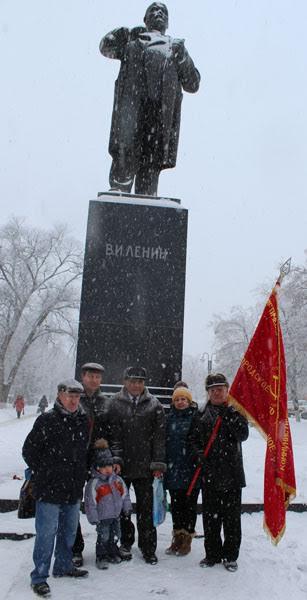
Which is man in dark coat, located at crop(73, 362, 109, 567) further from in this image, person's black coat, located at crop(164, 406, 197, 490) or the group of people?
person's black coat, located at crop(164, 406, 197, 490)

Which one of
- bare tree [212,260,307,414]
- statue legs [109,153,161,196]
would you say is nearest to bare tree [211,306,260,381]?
bare tree [212,260,307,414]

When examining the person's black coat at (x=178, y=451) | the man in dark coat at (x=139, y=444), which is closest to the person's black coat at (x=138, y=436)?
the man in dark coat at (x=139, y=444)

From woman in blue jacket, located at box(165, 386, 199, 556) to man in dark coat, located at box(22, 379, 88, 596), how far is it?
910 millimetres

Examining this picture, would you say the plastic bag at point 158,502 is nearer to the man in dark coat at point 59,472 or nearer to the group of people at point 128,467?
the group of people at point 128,467

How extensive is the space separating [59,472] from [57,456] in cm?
11

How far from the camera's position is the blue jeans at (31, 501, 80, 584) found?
11.9 feet

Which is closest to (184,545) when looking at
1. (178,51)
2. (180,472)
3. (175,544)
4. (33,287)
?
(175,544)

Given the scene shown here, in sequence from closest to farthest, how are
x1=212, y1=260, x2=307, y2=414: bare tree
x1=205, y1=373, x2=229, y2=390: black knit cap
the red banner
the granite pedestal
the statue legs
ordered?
the red banner → x1=205, y1=373, x2=229, y2=390: black knit cap → the granite pedestal → the statue legs → x1=212, y1=260, x2=307, y2=414: bare tree

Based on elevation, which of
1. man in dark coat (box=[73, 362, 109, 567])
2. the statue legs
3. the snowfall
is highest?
the statue legs

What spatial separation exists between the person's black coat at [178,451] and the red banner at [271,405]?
502mm

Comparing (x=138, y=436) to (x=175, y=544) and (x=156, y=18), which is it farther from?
(x=156, y=18)

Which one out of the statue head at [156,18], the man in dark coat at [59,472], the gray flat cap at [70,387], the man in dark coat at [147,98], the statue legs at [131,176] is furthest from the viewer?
the statue head at [156,18]

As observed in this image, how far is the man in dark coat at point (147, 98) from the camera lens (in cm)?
702

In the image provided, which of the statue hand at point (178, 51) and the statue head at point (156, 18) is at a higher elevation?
the statue head at point (156, 18)
